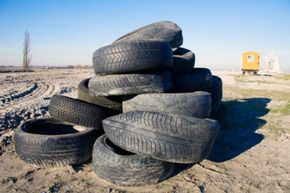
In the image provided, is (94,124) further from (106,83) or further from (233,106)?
(233,106)

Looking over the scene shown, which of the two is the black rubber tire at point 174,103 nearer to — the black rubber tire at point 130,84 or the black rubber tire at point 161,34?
the black rubber tire at point 130,84

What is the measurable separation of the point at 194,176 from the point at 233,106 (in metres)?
4.96

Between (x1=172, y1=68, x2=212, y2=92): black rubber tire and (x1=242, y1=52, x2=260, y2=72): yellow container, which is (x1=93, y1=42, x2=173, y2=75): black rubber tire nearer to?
(x1=172, y1=68, x2=212, y2=92): black rubber tire

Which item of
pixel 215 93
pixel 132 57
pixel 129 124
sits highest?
pixel 132 57

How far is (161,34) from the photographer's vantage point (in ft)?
17.8

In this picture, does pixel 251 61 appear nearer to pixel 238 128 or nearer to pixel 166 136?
pixel 238 128

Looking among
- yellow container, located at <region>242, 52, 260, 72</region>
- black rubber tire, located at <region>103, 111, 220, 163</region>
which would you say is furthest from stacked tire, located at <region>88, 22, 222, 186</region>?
yellow container, located at <region>242, 52, 260, 72</region>

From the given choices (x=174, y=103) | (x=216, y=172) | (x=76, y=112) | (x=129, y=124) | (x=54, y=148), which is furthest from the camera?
(x=76, y=112)

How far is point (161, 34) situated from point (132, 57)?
181 cm

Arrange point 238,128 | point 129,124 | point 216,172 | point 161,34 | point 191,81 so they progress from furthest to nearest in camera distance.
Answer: point 238,128, point 161,34, point 191,81, point 216,172, point 129,124

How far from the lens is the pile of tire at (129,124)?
121 inches

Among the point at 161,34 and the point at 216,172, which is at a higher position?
the point at 161,34

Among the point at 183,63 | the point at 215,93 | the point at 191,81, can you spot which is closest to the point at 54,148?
the point at 191,81

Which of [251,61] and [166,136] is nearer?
[166,136]
